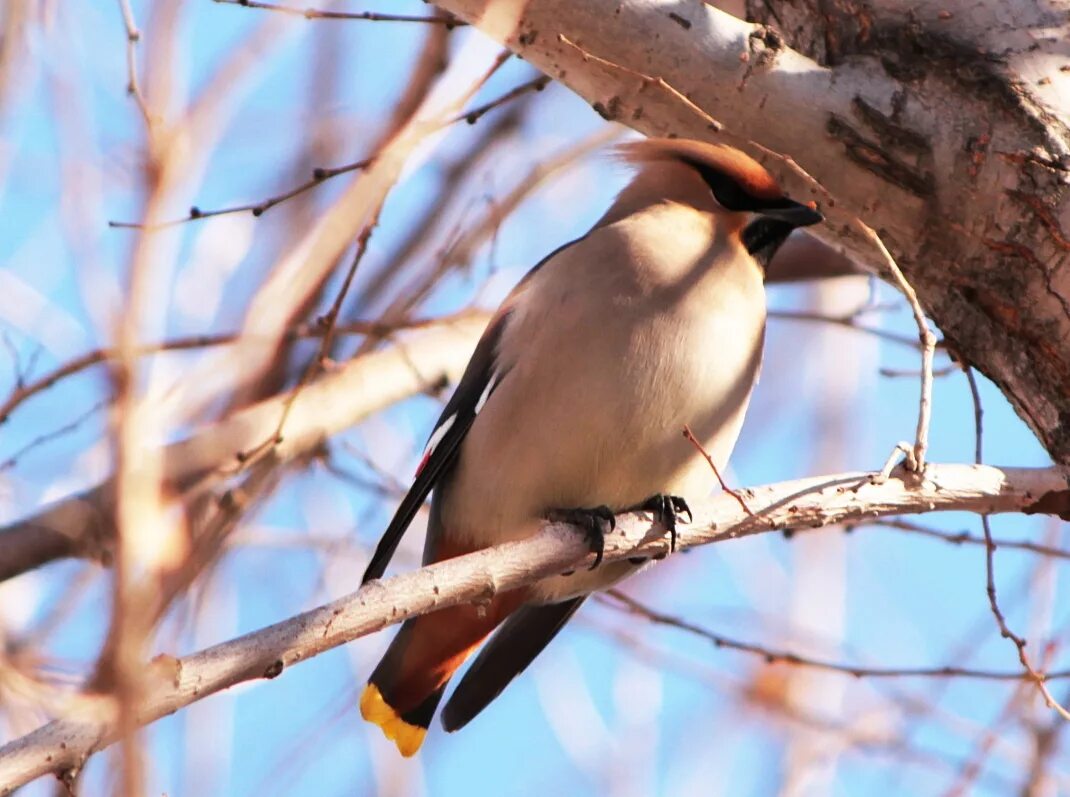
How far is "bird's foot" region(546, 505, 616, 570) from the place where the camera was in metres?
3.09

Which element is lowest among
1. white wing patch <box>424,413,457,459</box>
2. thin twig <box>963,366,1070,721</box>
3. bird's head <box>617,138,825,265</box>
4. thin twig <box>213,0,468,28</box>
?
thin twig <box>963,366,1070,721</box>

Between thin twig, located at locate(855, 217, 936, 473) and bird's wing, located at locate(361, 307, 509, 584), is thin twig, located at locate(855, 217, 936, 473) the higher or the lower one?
the lower one

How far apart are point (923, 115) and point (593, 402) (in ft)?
3.02

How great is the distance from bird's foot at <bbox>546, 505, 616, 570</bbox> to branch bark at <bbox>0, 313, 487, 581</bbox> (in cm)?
75

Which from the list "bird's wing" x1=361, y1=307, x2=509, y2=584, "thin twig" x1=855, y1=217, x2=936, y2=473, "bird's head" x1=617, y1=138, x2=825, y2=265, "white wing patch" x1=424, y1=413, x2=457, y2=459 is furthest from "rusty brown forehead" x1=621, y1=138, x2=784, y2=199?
"white wing patch" x1=424, y1=413, x2=457, y2=459

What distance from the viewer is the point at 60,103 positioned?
7.22 ft

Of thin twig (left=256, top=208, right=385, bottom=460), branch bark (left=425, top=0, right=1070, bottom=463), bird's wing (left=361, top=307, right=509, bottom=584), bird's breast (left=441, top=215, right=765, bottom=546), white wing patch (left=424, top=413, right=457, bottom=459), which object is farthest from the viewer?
white wing patch (left=424, top=413, right=457, bottom=459)

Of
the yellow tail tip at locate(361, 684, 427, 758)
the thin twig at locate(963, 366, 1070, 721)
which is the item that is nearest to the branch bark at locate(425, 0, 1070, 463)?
the thin twig at locate(963, 366, 1070, 721)

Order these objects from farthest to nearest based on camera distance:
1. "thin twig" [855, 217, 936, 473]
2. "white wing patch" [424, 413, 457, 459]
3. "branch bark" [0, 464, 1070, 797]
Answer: "white wing patch" [424, 413, 457, 459] → "thin twig" [855, 217, 936, 473] → "branch bark" [0, 464, 1070, 797]

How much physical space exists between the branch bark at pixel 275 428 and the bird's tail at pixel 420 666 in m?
0.59

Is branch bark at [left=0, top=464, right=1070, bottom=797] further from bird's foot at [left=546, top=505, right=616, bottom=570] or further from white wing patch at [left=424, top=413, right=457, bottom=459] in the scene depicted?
white wing patch at [left=424, top=413, right=457, bottom=459]

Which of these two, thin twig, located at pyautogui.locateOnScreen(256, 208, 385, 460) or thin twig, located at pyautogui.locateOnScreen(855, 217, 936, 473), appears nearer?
thin twig, located at pyautogui.locateOnScreen(855, 217, 936, 473)

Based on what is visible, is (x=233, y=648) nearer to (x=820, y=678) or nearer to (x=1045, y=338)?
(x=1045, y=338)

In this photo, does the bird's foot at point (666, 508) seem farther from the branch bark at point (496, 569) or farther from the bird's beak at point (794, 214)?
the bird's beak at point (794, 214)
